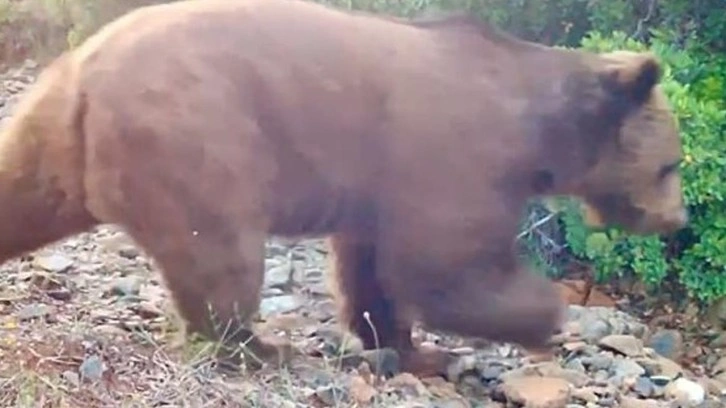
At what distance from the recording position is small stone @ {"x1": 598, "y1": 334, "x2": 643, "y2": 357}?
575 centimetres

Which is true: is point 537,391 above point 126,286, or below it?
above

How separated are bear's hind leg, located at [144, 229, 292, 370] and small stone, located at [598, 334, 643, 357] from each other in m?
1.75

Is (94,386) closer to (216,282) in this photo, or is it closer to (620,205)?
(216,282)

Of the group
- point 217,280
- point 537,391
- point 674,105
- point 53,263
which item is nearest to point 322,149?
point 217,280

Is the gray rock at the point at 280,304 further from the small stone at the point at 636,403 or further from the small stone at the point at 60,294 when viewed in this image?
the small stone at the point at 636,403

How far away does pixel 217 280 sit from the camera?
4414 millimetres

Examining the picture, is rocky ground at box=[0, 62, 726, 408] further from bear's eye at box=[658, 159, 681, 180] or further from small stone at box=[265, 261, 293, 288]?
bear's eye at box=[658, 159, 681, 180]

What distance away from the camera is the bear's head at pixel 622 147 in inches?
199

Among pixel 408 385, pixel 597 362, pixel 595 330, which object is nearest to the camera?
pixel 408 385

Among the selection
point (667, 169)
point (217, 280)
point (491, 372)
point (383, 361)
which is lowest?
point (491, 372)

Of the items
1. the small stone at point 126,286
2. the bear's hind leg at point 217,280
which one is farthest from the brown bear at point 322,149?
the small stone at point 126,286

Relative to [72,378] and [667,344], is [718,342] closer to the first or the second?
[667,344]

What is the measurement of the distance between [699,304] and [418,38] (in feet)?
9.41

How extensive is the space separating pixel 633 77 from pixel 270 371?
156cm
